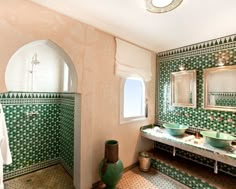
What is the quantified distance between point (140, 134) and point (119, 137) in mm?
589

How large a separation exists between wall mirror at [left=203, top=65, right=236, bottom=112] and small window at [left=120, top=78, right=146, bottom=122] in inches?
44.8

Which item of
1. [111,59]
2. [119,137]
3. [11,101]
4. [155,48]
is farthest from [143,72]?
[11,101]

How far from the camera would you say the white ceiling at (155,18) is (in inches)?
61.2

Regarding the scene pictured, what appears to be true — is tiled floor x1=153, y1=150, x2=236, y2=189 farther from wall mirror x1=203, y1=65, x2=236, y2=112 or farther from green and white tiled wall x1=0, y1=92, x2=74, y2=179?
green and white tiled wall x1=0, y1=92, x2=74, y2=179

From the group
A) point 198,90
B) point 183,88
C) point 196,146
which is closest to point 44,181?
point 196,146

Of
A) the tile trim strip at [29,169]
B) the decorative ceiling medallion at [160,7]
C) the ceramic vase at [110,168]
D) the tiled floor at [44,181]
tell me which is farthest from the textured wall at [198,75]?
the tile trim strip at [29,169]

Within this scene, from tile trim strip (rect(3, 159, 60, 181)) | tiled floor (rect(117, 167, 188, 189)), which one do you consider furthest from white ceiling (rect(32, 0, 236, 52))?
tile trim strip (rect(3, 159, 60, 181))

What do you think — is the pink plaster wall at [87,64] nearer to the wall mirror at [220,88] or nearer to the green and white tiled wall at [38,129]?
the green and white tiled wall at [38,129]

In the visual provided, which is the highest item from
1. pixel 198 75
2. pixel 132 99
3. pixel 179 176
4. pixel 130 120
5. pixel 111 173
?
pixel 198 75

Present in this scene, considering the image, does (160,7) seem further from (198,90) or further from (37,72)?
(37,72)

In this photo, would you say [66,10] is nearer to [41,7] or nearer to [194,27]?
[41,7]

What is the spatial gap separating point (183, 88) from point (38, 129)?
284cm

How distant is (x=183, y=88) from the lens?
2773 mm

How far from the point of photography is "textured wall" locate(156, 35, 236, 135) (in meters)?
2.28
